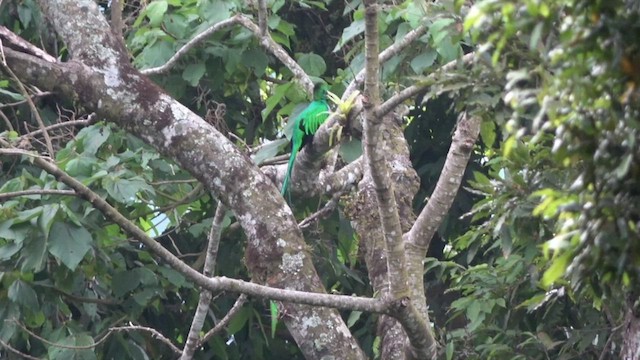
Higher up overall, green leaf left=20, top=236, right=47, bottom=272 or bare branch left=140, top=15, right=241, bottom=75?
bare branch left=140, top=15, right=241, bottom=75

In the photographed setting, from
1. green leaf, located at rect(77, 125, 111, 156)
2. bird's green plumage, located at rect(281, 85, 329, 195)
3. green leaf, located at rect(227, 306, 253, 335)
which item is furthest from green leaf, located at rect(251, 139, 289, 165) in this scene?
green leaf, located at rect(227, 306, 253, 335)

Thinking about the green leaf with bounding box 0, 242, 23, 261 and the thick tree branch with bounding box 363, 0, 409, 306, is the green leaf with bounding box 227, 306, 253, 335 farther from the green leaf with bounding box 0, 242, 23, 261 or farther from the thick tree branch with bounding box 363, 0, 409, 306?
the thick tree branch with bounding box 363, 0, 409, 306

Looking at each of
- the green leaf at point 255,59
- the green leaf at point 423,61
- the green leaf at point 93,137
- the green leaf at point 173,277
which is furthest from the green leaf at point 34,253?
the green leaf at point 423,61

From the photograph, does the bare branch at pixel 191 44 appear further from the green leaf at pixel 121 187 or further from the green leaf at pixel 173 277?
the green leaf at pixel 173 277

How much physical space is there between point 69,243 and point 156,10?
121 centimetres

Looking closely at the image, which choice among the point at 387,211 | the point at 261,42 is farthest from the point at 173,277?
the point at 387,211

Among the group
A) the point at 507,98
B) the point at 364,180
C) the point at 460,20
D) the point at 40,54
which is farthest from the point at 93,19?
the point at 507,98

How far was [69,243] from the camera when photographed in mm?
4660

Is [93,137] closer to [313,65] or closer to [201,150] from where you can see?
[313,65]

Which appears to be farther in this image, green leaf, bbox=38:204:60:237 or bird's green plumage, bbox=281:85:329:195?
bird's green plumage, bbox=281:85:329:195

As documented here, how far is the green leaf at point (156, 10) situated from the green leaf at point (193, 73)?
0.31m

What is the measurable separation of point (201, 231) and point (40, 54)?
4.64 feet

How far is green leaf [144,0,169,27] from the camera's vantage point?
533 cm

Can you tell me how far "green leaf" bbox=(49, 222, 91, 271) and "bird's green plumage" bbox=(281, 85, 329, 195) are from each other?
0.81 meters
